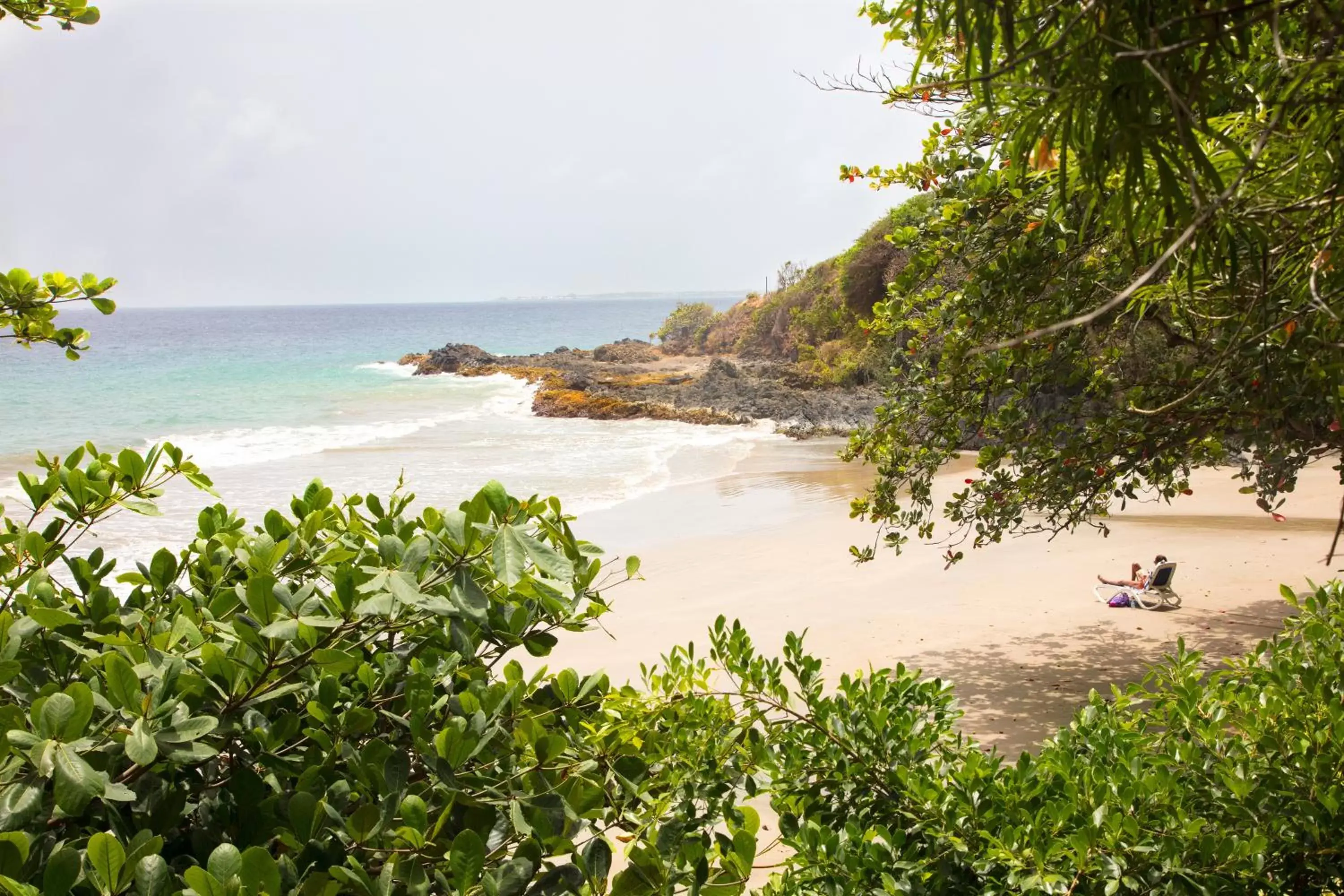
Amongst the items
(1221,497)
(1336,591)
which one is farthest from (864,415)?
(1336,591)

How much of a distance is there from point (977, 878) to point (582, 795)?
0.96 m

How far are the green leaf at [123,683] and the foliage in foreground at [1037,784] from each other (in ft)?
2.99

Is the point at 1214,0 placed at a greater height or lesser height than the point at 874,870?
greater

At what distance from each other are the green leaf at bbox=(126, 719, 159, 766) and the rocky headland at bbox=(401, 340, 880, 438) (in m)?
21.1

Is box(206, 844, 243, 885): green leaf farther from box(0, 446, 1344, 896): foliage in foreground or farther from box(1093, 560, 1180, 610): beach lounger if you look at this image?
box(1093, 560, 1180, 610): beach lounger

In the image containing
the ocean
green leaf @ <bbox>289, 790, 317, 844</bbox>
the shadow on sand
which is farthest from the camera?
the ocean

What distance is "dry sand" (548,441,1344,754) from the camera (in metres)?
7.36

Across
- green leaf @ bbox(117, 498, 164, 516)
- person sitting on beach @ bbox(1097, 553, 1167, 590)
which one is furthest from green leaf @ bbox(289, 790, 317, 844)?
person sitting on beach @ bbox(1097, 553, 1167, 590)

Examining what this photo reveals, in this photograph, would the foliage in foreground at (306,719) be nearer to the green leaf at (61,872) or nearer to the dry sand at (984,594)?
the green leaf at (61,872)

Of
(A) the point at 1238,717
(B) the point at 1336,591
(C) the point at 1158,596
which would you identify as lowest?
(C) the point at 1158,596

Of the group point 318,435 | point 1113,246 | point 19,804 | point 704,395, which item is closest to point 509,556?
point 19,804

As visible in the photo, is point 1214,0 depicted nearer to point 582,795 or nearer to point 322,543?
point 582,795

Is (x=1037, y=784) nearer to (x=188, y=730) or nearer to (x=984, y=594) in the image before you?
(x=188, y=730)

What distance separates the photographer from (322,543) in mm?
2082
